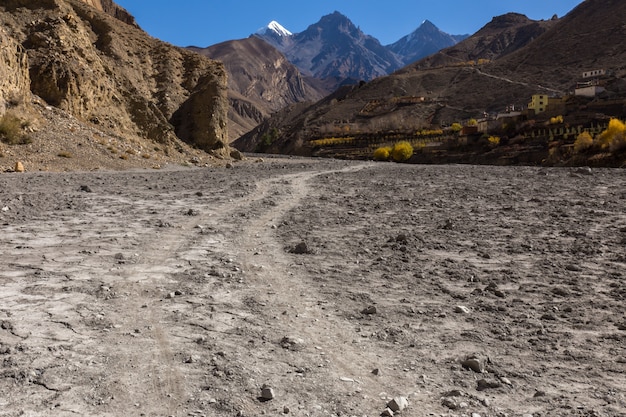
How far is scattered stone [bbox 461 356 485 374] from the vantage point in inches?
169

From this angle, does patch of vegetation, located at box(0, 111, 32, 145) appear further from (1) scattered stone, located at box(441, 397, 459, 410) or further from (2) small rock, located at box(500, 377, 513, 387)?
(2) small rock, located at box(500, 377, 513, 387)

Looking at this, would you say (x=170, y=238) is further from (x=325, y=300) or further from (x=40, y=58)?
(x=40, y=58)

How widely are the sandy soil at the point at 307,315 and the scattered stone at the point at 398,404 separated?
0.05m

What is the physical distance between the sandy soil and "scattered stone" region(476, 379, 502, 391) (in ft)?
0.04

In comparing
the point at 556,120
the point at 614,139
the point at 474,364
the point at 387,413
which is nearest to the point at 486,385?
the point at 474,364

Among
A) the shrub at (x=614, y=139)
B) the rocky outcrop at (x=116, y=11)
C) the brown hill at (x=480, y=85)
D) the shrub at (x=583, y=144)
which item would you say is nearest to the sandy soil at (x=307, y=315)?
the shrub at (x=614, y=139)

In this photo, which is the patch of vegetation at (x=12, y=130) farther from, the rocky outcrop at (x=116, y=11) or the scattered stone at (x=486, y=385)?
the rocky outcrop at (x=116, y=11)

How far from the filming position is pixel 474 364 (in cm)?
431

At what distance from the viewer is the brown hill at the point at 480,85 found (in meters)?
108

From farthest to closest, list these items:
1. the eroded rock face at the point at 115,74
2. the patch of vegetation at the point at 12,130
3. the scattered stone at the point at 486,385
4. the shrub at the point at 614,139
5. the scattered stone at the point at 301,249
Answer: the shrub at the point at 614,139 → the eroded rock face at the point at 115,74 → the patch of vegetation at the point at 12,130 → the scattered stone at the point at 301,249 → the scattered stone at the point at 486,385

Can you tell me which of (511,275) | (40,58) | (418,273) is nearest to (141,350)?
(418,273)

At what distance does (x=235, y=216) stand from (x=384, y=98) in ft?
444

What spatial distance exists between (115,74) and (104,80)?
301 centimetres

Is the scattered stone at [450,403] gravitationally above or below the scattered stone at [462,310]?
below
